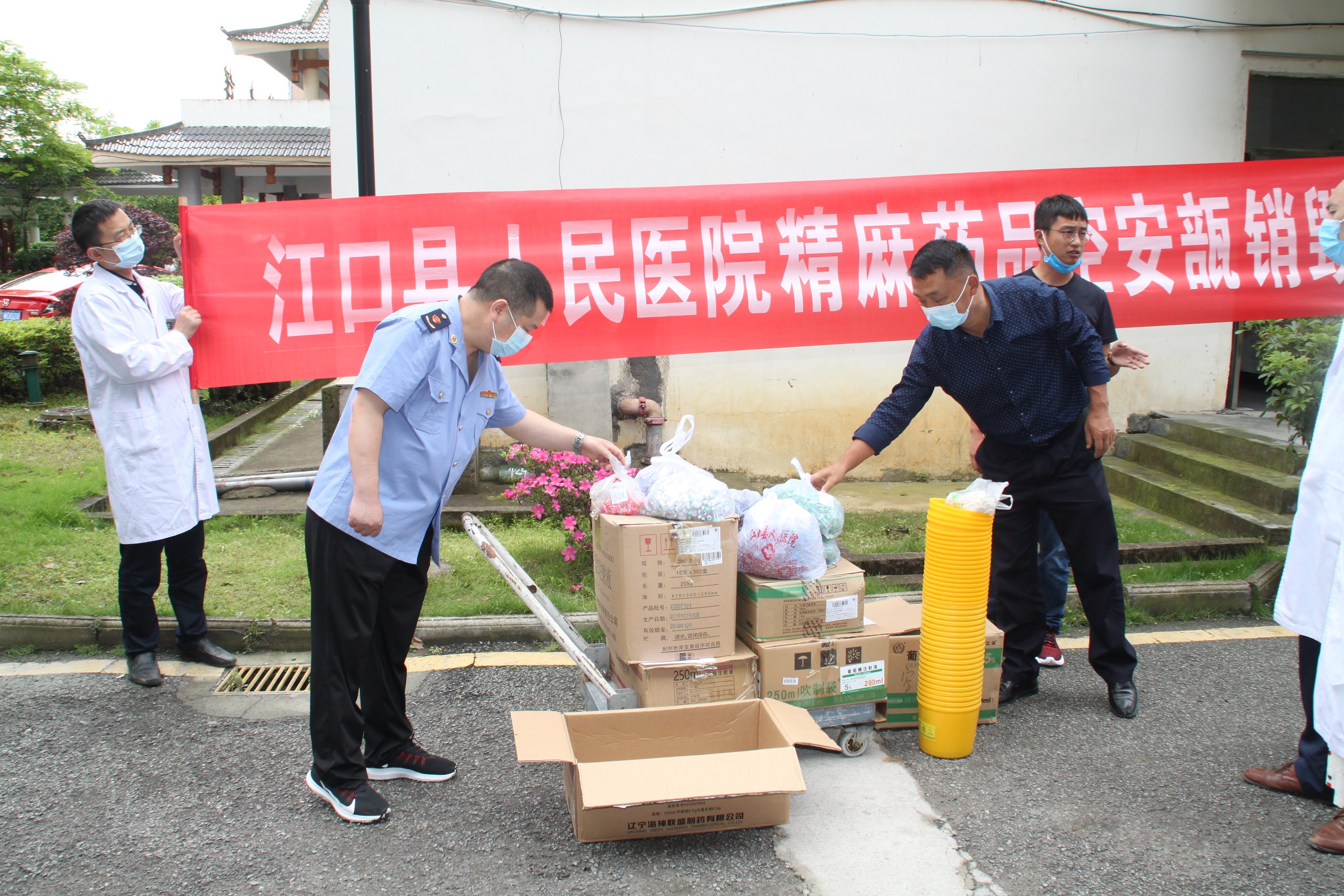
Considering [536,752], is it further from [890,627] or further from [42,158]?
[42,158]

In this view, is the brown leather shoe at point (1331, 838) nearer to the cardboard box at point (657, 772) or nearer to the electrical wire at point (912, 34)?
the cardboard box at point (657, 772)

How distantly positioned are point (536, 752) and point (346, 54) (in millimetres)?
5234

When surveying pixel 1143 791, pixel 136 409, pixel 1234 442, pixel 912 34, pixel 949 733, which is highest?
pixel 912 34

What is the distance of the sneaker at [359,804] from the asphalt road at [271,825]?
0.03 m

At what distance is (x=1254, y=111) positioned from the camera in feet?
30.9

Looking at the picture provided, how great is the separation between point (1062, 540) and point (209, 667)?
12.0 ft

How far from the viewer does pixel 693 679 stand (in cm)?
328

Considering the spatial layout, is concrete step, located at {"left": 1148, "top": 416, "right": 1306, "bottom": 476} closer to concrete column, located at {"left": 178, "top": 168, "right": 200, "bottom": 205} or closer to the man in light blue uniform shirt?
the man in light blue uniform shirt

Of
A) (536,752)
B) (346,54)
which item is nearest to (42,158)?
(346,54)

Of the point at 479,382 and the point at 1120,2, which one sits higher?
the point at 1120,2

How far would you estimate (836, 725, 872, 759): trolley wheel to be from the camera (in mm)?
3357

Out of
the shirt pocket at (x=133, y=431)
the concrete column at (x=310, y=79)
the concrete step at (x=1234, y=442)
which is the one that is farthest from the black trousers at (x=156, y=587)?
the concrete column at (x=310, y=79)

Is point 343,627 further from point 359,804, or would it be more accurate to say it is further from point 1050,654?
point 1050,654

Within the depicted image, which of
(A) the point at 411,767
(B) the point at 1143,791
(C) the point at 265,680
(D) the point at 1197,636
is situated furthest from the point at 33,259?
(B) the point at 1143,791
